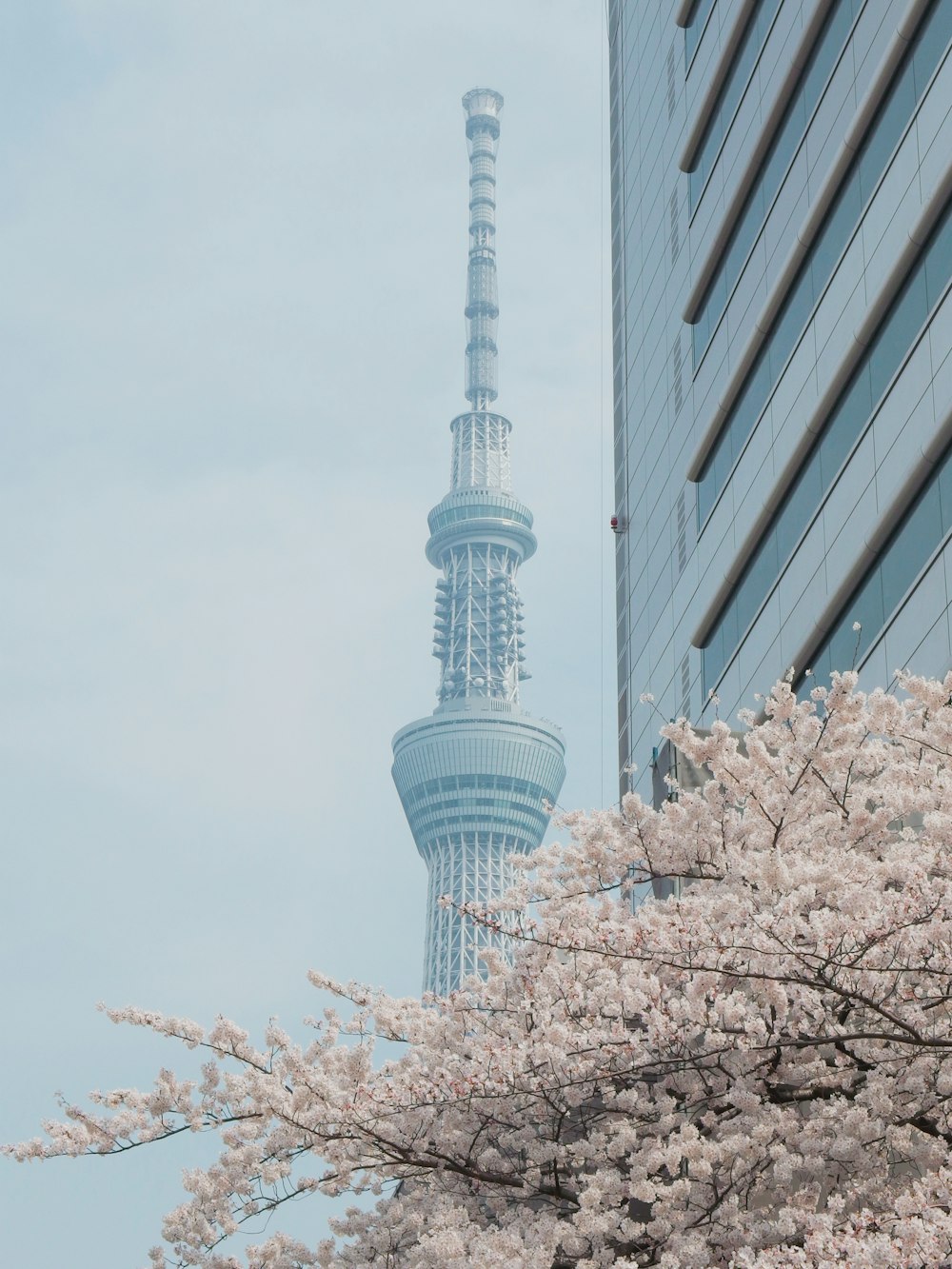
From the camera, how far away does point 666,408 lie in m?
42.0

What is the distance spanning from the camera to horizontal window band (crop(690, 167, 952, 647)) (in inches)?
977

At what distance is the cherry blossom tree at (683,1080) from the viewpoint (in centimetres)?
1138

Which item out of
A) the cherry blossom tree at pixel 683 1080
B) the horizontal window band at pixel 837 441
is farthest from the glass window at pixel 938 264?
the cherry blossom tree at pixel 683 1080

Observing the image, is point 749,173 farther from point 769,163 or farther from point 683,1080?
point 683,1080

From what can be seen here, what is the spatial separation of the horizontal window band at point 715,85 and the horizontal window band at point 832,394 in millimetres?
12031

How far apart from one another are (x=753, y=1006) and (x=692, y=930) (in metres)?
0.67

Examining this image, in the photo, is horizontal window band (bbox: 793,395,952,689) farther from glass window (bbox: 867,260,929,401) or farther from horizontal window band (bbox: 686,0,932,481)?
horizontal window band (bbox: 686,0,932,481)

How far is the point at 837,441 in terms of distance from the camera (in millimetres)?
28531

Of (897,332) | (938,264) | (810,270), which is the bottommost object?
(938,264)

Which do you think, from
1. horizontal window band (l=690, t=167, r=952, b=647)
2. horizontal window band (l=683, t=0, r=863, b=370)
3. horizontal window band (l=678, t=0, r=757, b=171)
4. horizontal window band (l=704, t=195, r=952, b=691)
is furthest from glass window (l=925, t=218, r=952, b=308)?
horizontal window band (l=678, t=0, r=757, b=171)

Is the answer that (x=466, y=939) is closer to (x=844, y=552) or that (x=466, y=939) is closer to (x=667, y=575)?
(x=667, y=575)

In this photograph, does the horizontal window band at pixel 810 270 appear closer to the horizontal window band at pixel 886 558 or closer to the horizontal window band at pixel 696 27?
the horizontal window band at pixel 886 558

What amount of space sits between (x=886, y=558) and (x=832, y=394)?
4128mm

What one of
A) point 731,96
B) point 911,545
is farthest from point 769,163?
point 911,545
